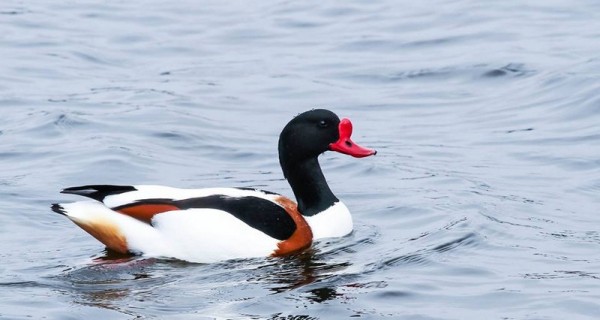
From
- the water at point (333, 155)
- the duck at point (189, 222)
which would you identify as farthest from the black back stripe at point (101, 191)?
the water at point (333, 155)

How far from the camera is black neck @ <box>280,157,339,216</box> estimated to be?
11.4 m

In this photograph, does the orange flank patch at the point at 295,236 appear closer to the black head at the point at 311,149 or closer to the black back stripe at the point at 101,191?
the black head at the point at 311,149

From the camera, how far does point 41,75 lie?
1828cm

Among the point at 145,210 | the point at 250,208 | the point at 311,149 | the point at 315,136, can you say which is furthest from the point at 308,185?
the point at 145,210

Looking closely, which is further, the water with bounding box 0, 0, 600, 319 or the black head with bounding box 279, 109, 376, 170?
the black head with bounding box 279, 109, 376, 170

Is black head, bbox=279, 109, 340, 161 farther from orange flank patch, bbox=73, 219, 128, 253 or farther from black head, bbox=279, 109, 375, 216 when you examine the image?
orange flank patch, bbox=73, 219, 128, 253

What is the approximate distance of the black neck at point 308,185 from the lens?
1140 centimetres

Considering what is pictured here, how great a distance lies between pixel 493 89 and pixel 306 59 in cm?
297

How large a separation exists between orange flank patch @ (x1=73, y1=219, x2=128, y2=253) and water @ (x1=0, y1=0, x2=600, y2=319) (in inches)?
4.6

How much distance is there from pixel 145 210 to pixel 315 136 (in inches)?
55.4

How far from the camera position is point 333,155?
14.4 metres

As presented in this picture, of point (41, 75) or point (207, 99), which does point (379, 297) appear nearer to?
point (207, 99)

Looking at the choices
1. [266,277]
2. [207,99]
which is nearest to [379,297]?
Answer: [266,277]

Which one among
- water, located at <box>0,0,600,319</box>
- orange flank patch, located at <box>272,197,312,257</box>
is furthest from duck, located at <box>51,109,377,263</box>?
water, located at <box>0,0,600,319</box>
